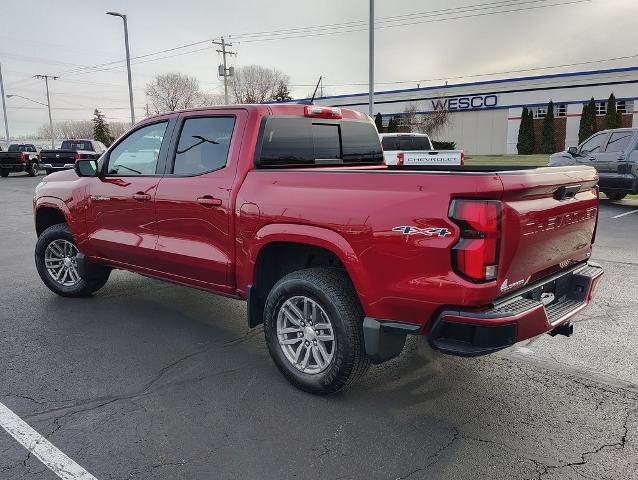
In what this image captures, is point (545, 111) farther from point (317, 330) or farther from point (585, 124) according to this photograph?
point (317, 330)

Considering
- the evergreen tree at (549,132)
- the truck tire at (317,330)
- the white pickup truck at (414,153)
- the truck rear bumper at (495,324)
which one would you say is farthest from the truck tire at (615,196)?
the evergreen tree at (549,132)

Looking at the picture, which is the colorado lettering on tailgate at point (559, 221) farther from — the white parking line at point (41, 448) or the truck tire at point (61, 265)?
the truck tire at point (61, 265)

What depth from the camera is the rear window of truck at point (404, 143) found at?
14.5 metres

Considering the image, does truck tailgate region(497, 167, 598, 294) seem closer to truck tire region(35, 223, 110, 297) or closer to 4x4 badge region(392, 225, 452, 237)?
4x4 badge region(392, 225, 452, 237)

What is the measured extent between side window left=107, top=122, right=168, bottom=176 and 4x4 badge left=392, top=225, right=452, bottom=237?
2.69 meters

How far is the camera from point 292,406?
11.6 ft

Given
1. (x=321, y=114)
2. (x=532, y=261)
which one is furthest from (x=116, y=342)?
(x=532, y=261)

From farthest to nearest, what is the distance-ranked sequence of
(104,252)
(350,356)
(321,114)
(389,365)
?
1. (104,252)
2. (321,114)
3. (389,365)
4. (350,356)

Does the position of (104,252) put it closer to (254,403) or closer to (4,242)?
(254,403)

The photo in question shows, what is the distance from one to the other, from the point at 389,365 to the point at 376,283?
1.21 meters

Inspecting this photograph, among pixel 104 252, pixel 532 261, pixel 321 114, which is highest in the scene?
pixel 321 114

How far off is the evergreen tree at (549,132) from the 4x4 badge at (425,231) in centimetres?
4571

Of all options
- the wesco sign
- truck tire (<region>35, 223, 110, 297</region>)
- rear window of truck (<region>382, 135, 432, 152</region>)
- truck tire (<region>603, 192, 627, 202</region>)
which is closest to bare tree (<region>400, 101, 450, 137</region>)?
the wesco sign

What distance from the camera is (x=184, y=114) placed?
469 centimetres
